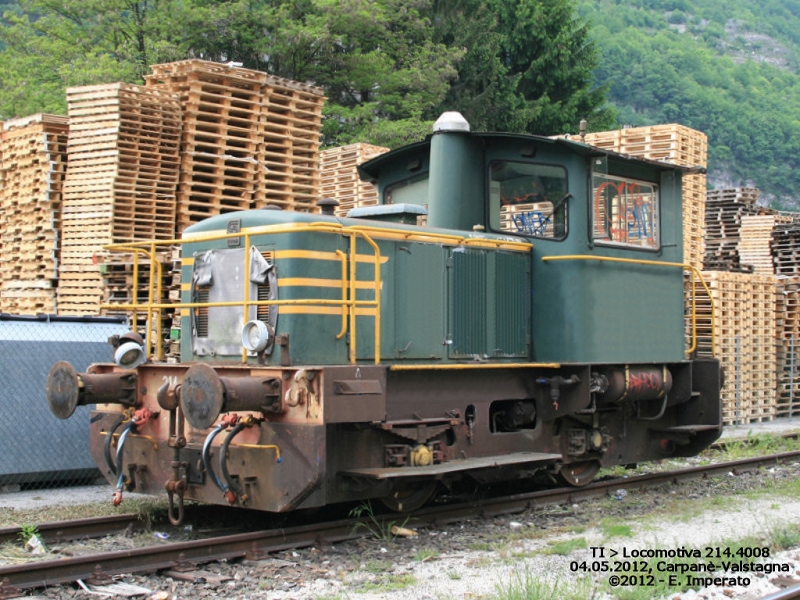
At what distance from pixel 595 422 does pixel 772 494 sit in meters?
1.90

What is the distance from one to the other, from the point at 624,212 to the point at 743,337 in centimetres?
868

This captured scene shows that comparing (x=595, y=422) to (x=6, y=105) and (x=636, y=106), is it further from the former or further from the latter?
(x=636, y=106)

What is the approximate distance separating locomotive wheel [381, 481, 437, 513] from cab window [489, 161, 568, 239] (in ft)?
8.65

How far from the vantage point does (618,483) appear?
946cm

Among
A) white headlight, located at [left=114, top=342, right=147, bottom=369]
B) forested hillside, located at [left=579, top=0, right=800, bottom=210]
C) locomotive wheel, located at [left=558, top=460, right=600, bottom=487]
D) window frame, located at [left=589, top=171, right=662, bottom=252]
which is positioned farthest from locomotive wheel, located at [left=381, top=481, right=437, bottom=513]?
forested hillside, located at [left=579, top=0, right=800, bottom=210]

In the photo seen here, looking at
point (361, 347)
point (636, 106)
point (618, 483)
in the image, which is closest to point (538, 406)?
point (618, 483)

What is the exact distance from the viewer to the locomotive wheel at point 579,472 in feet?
29.8

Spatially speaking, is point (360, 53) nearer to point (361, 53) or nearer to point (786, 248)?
point (361, 53)

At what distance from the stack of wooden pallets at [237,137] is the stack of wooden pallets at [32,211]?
1.64 meters

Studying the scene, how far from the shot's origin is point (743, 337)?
16.6m

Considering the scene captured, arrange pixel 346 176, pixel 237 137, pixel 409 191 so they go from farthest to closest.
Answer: pixel 346 176 → pixel 237 137 → pixel 409 191

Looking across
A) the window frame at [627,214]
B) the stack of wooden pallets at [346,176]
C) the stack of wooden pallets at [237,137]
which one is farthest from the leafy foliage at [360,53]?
the window frame at [627,214]

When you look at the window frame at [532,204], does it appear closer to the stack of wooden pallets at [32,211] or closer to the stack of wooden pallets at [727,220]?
the stack of wooden pallets at [32,211]

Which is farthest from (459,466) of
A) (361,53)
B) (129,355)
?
(361,53)
